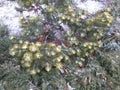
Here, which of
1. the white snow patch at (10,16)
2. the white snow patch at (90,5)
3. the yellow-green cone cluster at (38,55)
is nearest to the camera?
the yellow-green cone cluster at (38,55)

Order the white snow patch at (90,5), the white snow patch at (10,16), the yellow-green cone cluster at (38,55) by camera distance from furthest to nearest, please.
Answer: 1. the white snow patch at (90,5)
2. the white snow patch at (10,16)
3. the yellow-green cone cluster at (38,55)

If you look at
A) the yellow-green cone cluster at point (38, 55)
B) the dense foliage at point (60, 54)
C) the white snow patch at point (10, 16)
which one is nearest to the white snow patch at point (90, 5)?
the dense foliage at point (60, 54)

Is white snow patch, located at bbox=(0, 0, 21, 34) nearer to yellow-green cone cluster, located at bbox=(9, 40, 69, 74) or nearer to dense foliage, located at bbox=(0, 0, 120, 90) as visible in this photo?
dense foliage, located at bbox=(0, 0, 120, 90)

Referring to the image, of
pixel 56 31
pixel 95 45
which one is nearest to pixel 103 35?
pixel 95 45

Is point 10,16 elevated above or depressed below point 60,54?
above

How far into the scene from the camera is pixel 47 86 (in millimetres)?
2998

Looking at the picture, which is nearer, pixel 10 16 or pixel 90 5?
pixel 10 16

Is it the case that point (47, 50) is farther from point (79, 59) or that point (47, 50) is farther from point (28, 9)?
point (28, 9)

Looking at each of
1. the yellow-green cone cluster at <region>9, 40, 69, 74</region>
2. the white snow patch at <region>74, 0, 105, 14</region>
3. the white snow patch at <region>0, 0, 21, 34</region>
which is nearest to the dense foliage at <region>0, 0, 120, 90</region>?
the yellow-green cone cluster at <region>9, 40, 69, 74</region>

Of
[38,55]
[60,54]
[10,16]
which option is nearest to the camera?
[38,55]

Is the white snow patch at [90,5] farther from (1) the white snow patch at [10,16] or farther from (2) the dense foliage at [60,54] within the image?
(1) the white snow patch at [10,16]

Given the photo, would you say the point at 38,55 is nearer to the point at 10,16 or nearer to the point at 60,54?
the point at 60,54

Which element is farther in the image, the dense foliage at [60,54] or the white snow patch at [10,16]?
the white snow patch at [10,16]

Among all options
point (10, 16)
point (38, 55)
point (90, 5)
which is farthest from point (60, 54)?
point (90, 5)
